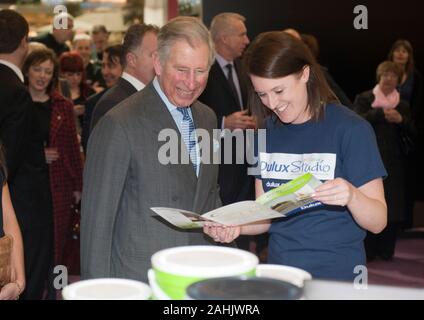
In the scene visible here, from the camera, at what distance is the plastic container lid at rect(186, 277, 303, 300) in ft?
3.57

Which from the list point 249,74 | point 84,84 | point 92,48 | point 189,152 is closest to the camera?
point 249,74

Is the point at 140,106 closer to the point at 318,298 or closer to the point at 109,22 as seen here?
the point at 318,298

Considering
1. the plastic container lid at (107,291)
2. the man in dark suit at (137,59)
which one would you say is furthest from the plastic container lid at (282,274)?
the man in dark suit at (137,59)

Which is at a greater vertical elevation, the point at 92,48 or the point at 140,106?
the point at 92,48

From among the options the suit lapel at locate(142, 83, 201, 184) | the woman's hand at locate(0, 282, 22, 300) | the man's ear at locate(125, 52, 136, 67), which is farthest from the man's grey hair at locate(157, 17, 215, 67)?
the man's ear at locate(125, 52, 136, 67)

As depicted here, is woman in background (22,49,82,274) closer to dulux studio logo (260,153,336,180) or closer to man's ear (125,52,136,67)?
man's ear (125,52,136,67)

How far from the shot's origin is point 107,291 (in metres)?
1.21

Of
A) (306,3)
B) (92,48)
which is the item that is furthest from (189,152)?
(92,48)

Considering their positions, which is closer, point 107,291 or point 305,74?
point 107,291

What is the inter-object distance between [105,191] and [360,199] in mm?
758

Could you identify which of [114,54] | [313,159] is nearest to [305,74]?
[313,159]

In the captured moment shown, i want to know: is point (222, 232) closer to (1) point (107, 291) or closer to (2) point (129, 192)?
(2) point (129, 192)
